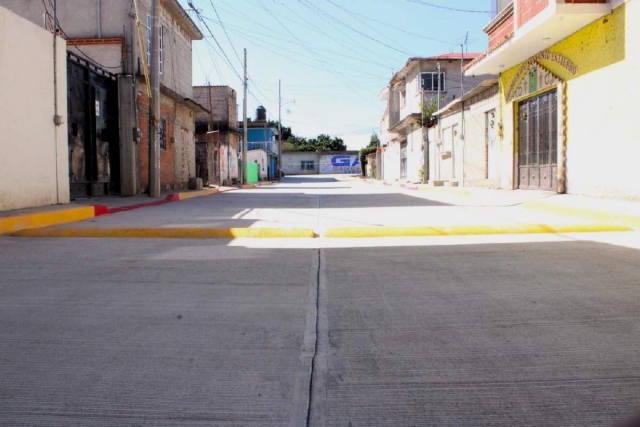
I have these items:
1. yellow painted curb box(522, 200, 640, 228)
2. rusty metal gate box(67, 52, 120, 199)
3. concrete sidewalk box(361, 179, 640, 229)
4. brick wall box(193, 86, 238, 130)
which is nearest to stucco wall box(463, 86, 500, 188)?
concrete sidewalk box(361, 179, 640, 229)

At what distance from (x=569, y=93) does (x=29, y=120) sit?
12.0 m

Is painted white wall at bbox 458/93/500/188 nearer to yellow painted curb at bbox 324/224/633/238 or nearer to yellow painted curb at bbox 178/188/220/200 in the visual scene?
yellow painted curb at bbox 178/188/220/200

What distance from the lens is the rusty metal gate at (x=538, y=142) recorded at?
14.3 meters

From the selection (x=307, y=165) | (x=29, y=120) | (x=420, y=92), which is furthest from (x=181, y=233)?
(x=307, y=165)

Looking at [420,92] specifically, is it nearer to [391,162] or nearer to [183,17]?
[391,162]

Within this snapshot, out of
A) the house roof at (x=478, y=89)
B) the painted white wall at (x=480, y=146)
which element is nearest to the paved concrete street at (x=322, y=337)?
the painted white wall at (x=480, y=146)

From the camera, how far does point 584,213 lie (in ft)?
30.5

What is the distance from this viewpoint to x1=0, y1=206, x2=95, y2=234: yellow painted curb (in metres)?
7.86

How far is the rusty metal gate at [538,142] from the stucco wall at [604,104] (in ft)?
2.90

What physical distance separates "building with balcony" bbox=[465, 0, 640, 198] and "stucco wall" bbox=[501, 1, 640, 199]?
0.8 inches

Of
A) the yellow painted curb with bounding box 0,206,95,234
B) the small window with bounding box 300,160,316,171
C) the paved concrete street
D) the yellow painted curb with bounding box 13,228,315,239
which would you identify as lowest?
the paved concrete street

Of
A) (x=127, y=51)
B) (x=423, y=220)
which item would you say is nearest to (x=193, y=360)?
(x=423, y=220)

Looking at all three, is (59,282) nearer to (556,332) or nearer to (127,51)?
(556,332)

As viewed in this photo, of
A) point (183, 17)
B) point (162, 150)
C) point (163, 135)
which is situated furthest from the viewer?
point (183, 17)
